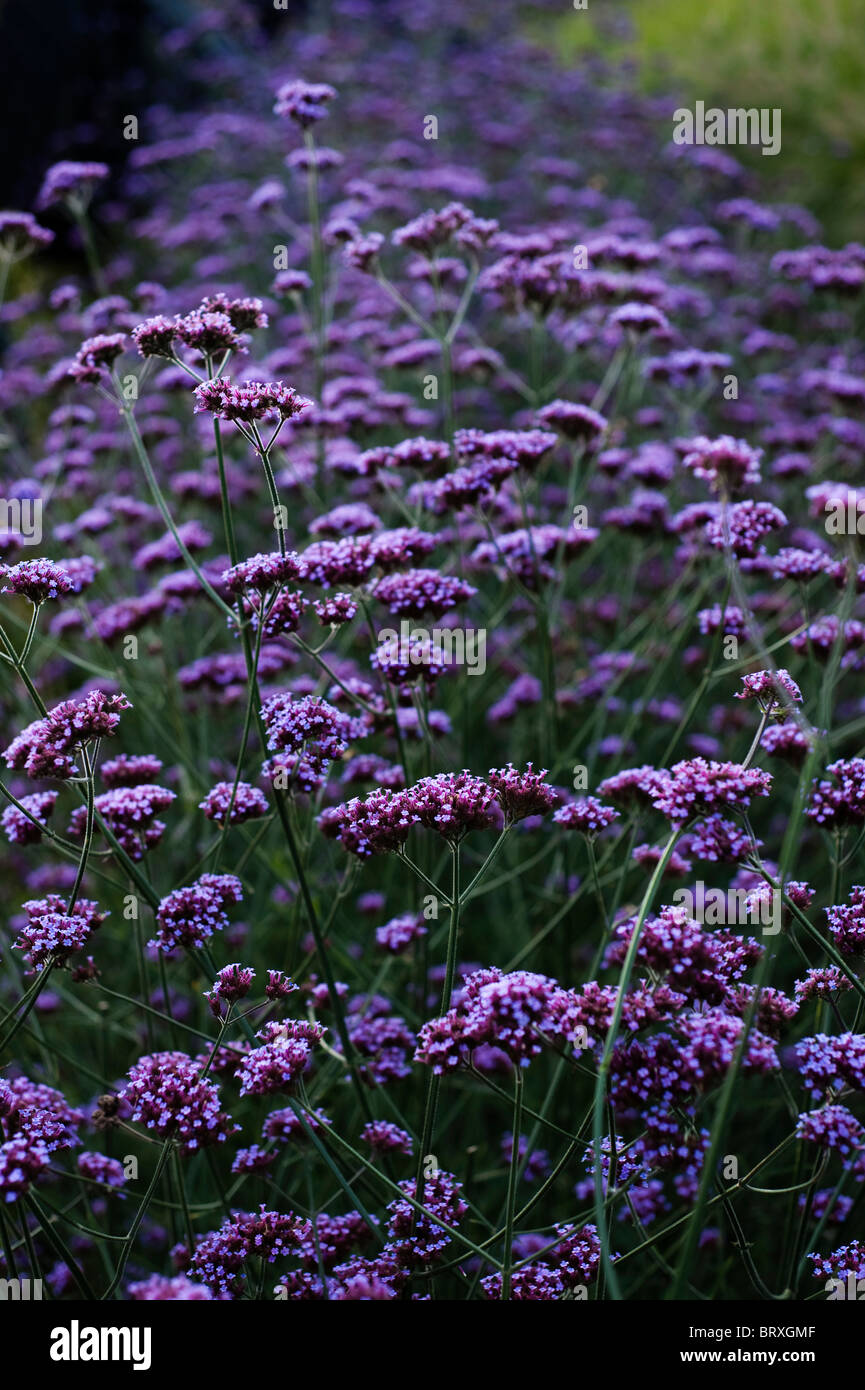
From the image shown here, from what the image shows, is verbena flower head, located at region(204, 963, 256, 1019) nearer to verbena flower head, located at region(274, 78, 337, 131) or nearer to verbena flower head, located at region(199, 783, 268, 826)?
verbena flower head, located at region(199, 783, 268, 826)

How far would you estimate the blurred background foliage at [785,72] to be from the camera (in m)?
8.84

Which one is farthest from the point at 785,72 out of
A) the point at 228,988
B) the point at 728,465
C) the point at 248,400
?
the point at 228,988

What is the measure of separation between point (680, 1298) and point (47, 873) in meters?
2.45

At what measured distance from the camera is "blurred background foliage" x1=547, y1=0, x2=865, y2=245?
29.0 ft

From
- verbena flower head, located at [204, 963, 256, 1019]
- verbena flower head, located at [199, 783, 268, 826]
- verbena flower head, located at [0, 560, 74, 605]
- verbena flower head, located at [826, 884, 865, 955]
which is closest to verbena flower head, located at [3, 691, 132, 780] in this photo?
verbena flower head, located at [0, 560, 74, 605]

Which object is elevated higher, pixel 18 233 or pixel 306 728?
pixel 18 233

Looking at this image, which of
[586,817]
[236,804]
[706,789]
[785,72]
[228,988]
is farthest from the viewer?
[785,72]

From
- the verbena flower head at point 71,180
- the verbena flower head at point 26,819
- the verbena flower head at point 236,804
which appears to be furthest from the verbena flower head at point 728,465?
the verbena flower head at point 71,180

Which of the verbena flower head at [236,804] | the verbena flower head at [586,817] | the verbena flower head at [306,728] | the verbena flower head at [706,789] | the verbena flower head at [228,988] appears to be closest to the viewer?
the verbena flower head at [706,789]

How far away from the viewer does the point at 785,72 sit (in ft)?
33.3

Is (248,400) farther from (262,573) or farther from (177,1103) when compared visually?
(177,1103)

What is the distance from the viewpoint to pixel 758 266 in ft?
21.2

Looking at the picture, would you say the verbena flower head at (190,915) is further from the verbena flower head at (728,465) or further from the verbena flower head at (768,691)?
the verbena flower head at (728,465)
